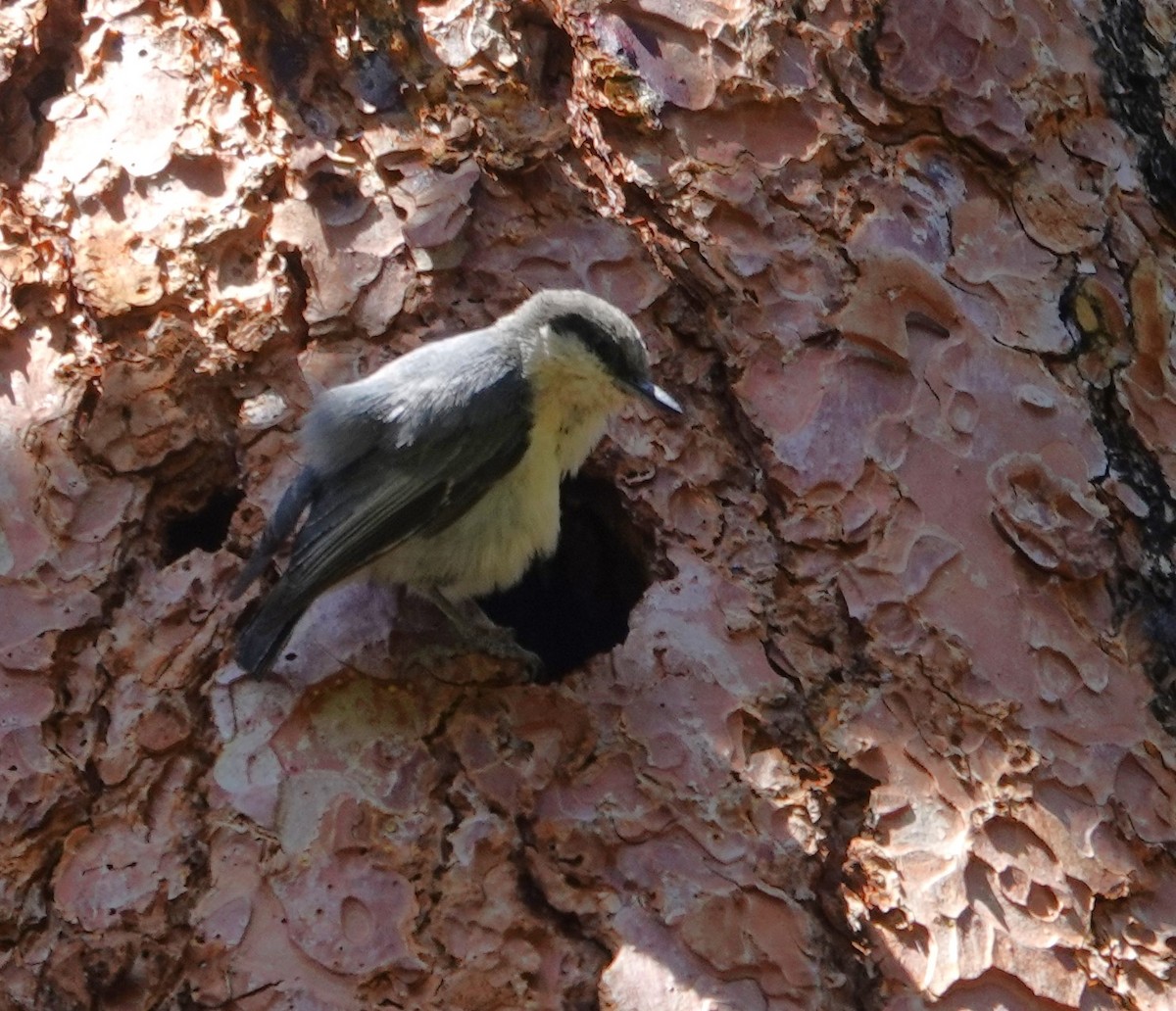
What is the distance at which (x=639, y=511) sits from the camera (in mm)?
2666

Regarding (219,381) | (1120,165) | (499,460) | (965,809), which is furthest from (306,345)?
(1120,165)

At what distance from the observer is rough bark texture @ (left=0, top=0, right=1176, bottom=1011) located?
7.37 ft

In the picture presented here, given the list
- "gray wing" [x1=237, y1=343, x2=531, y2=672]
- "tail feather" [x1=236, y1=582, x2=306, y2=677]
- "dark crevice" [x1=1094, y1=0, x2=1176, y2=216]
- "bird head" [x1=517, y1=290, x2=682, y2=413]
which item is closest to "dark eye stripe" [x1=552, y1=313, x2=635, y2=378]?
"bird head" [x1=517, y1=290, x2=682, y2=413]

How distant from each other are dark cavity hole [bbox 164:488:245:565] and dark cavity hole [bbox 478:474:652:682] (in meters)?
0.62

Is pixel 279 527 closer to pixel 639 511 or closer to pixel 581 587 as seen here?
pixel 639 511

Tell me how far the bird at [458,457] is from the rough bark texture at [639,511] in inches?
4.0

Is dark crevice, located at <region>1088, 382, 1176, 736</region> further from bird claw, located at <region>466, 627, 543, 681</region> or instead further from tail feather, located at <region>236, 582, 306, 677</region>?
tail feather, located at <region>236, 582, 306, 677</region>

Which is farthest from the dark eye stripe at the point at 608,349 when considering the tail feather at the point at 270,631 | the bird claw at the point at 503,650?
the tail feather at the point at 270,631

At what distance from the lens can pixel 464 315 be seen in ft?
9.17

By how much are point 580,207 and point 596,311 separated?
10.1 inches

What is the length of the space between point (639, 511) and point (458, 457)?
0.34 m

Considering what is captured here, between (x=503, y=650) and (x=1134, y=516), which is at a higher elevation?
(x=1134, y=516)

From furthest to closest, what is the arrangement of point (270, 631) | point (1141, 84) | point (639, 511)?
point (1141, 84) < point (639, 511) < point (270, 631)

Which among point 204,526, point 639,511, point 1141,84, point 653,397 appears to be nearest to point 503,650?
point 639,511
